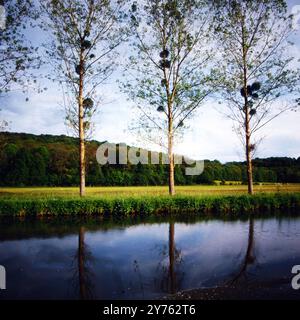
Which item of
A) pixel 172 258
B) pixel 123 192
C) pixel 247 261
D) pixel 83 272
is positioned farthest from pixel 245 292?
pixel 123 192

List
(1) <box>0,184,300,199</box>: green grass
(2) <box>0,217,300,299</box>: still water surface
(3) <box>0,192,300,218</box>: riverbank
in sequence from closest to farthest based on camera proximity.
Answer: (2) <box>0,217,300,299</box>: still water surface → (3) <box>0,192,300,218</box>: riverbank → (1) <box>0,184,300,199</box>: green grass

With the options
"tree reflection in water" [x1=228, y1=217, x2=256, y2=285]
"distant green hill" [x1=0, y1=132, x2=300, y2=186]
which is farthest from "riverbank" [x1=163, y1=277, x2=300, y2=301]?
"distant green hill" [x1=0, y1=132, x2=300, y2=186]

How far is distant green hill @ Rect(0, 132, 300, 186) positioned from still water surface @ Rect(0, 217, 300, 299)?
47676mm

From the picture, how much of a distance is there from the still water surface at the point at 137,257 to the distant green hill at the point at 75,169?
4768 centimetres

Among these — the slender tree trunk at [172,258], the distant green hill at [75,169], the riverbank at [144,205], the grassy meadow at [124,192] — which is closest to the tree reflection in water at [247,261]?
the slender tree trunk at [172,258]

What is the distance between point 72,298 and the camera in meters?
7.55

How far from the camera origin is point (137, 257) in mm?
11641

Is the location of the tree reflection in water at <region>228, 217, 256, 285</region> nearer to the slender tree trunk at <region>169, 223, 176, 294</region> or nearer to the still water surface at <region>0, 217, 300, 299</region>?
the still water surface at <region>0, 217, 300, 299</region>

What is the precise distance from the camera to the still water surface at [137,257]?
841 cm

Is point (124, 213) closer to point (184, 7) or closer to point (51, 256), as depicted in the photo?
point (51, 256)

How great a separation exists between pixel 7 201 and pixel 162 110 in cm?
1364

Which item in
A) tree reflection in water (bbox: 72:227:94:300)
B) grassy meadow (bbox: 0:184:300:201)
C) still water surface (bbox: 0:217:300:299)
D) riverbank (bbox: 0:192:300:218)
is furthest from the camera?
grassy meadow (bbox: 0:184:300:201)

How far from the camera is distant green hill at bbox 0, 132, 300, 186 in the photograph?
72.8m

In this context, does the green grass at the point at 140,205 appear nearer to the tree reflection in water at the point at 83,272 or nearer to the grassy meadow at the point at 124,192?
the grassy meadow at the point at 124,192
